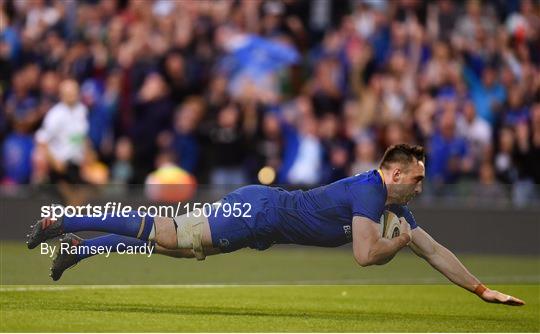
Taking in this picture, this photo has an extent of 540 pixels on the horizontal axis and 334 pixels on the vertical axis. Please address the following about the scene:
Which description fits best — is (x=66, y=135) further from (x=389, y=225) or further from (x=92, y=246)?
(x=389, y=225)

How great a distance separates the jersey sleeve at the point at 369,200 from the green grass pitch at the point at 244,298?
975 millimetres

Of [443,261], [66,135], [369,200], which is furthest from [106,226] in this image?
[66,135]

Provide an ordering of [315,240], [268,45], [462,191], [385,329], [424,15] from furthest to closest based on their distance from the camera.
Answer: [424,15], [268,45], [462,191], [315,240], [385,329]

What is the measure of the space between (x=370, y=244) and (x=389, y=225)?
0.50 m

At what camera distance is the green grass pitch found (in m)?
12.1

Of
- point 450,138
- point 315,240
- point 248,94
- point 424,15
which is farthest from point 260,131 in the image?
point 315,240

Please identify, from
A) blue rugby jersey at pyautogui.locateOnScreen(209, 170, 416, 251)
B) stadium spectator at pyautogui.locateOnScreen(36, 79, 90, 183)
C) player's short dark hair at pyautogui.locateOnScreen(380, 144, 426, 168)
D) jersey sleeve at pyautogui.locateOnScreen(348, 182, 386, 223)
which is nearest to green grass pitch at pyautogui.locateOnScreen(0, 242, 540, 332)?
blue rugby jersey at pyautogui.locateOnScreen(209, 170, 416, 251)

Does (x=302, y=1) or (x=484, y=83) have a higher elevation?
(x=302, y=1)

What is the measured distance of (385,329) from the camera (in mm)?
12078

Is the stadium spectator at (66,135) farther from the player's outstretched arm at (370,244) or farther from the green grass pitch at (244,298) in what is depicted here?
the player's outstretched arm at (370,244)

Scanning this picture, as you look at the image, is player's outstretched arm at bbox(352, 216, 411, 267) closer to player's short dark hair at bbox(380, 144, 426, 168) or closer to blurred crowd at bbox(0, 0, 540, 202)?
player's short dark hair at bbox(380, 144, 426, 168)

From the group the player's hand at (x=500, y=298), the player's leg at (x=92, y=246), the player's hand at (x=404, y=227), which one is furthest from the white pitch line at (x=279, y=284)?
the player's hand at (x=500, y=298)

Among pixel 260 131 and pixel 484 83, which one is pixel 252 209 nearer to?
pixel 260 131

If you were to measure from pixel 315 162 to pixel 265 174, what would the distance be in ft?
3.10
